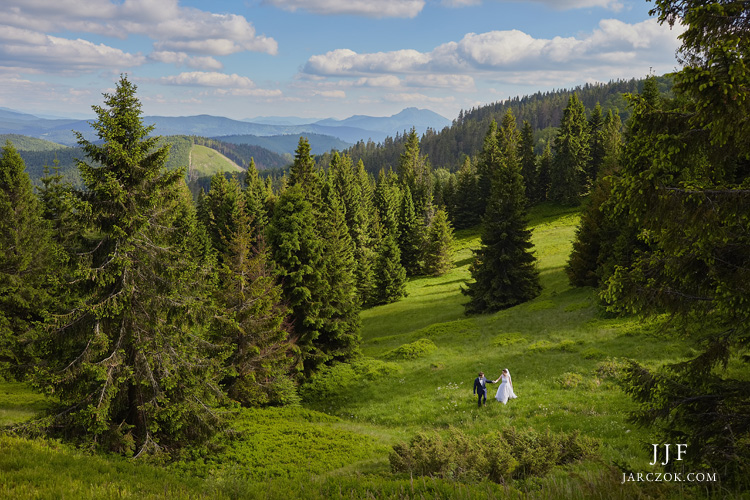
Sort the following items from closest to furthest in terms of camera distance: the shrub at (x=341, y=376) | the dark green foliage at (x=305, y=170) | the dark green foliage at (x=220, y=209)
A: the shrub at (x=341, y=376) → the dark green foliage at (x=305, y=170) → the dark green foliage at (x=220, y=209)

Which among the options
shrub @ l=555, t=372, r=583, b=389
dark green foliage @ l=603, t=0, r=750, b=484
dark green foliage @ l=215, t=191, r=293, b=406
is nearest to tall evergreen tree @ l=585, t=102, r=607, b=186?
shrub @ l=555, t=372, r=583, b=389

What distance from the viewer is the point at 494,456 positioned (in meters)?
10.2

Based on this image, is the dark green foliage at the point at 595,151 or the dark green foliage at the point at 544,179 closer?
the dark green foliage at the point at 595,151

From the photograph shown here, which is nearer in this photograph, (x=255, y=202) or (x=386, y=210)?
(x=255, y=202)

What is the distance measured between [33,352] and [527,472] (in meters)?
14.6

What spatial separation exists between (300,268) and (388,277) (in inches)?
1115

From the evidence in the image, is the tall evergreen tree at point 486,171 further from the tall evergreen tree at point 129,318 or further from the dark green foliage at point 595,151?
the tall evergreen tree at point 129,318

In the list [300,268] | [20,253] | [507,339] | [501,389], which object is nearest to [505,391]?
[501,389]

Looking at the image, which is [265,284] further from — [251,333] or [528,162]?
[528,162]

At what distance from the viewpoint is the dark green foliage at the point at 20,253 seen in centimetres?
2747

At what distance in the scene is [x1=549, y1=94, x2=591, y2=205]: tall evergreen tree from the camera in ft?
248

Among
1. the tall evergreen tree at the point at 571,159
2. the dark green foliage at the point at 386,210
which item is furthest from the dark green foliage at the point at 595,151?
the dark green foliage at the point at 386,210

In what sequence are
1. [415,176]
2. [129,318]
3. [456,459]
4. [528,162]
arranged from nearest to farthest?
[456,459], [129,318], [528,162], [415,176]

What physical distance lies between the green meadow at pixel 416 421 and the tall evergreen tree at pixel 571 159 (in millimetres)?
43843
